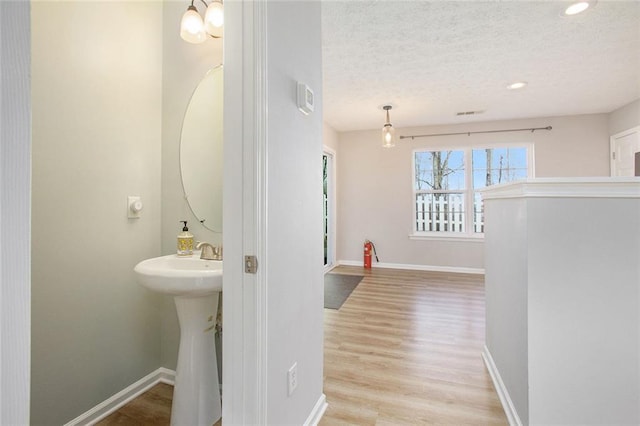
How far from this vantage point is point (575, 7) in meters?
2.14

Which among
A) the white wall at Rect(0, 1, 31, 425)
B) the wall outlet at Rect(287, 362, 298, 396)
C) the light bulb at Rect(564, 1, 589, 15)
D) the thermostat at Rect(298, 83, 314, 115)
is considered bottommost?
the wall outlet at Rect(287, 362, 298, 396)

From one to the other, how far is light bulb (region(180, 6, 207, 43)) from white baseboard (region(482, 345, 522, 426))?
99.5 inches

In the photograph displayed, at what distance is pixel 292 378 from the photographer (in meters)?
1.33

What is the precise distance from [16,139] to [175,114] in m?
1.65

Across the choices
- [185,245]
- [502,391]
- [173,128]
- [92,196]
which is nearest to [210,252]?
[185,245]

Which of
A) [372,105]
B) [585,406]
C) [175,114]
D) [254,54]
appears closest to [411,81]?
[372,105]

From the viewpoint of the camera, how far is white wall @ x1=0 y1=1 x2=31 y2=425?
1.27ft

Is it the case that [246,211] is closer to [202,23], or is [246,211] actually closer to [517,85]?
[202,23]

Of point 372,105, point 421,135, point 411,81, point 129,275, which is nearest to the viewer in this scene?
point 129,275

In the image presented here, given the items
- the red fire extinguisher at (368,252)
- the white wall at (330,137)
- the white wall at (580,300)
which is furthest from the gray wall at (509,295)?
the white wall at (330,137)

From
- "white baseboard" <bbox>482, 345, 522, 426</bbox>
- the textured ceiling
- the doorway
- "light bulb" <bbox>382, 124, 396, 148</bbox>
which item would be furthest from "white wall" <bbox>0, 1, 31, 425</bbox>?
the doorway

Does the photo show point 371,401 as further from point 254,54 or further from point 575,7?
point 575,7

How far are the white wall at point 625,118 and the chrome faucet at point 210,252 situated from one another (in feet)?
17.3

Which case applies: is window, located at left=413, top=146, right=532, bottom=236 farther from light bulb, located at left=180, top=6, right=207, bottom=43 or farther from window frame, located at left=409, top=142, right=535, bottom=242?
light bulb, located at left=180, top=6, right=207, bottom=43
